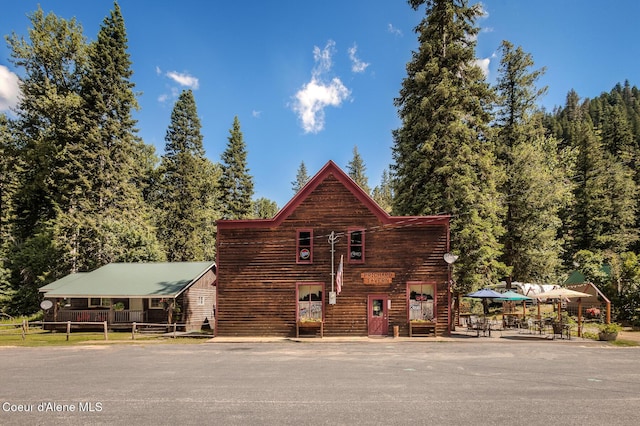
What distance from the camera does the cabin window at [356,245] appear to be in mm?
21812

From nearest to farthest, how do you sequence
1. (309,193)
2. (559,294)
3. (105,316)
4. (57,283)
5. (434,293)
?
(559,294), (434,293), (309,193), (105,316), (57,283)

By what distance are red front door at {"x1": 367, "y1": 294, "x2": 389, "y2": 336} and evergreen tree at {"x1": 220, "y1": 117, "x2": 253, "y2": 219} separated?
108ft

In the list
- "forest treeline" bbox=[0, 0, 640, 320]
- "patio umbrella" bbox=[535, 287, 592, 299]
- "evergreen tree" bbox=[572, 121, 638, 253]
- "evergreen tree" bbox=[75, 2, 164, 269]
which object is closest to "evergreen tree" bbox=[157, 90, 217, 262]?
"forest treeline" bbox=[0, 0, 640, 320]

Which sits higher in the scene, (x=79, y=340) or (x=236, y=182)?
(x=236, y=182)

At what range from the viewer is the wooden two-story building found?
21531 mm

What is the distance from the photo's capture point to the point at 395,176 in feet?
101

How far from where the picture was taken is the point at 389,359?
14.3 metres

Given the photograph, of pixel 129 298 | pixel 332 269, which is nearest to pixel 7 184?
pixel 129 298

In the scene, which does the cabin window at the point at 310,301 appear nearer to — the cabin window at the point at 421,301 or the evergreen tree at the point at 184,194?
the cabin window at the point at 421,301

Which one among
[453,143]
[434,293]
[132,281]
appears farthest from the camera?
[132,281]

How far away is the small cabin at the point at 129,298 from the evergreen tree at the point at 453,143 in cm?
1725

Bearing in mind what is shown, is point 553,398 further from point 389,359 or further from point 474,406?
point 389,359

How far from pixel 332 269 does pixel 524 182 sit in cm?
1968

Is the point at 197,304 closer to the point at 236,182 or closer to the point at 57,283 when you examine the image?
the point at 57,283
